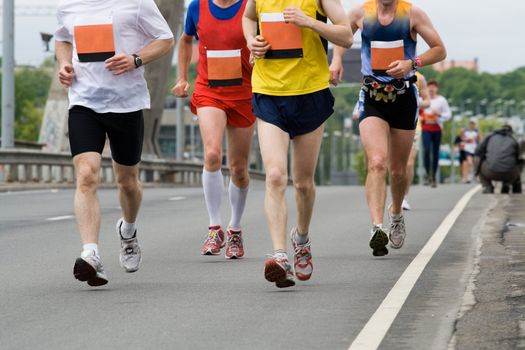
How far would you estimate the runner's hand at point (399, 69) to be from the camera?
1127 centimetres

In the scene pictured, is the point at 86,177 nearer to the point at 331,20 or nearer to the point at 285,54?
the point at 285,54

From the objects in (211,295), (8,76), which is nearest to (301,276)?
(211,295)

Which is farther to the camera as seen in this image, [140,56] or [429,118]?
[429,118]

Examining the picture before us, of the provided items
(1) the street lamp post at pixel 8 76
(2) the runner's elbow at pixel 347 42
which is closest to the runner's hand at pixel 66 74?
(2) the runner's elbow at pixel 347 42

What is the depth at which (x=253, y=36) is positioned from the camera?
9.33 meters

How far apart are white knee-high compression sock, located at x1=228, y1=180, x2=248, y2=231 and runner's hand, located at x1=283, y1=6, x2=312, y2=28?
258 centimetres

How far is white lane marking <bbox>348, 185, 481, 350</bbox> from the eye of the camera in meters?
6.79

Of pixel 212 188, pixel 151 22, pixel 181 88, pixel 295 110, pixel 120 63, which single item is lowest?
pixel 212 188

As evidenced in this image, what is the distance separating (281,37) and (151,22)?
83 centimetres

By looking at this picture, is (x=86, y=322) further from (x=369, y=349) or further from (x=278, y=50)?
(x=278, y=50)

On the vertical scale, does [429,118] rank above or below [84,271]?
above

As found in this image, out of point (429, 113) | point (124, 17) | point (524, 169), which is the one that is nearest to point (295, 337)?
point (124, 17)

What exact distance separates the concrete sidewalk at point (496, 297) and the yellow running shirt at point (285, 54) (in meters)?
1.58

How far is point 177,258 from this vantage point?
37.1ft
